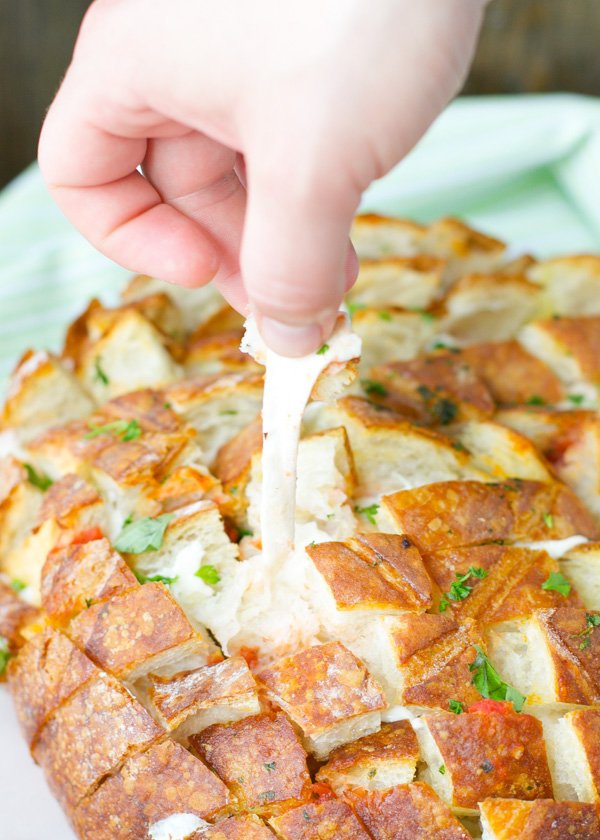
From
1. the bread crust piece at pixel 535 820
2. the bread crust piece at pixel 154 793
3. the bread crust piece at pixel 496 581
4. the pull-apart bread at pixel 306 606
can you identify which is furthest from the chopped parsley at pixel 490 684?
the bread crust piece at pixel 154 793

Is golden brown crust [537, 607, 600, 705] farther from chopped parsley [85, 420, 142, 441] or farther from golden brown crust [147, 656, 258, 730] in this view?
chopped parsley [85, 420, 142, 441]

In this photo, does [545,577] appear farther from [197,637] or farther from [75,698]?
[75,698]

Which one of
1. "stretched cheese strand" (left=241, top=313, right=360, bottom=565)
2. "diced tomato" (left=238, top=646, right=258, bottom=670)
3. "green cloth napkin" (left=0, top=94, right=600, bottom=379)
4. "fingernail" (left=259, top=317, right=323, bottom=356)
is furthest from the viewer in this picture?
"green cloth napkin" (left=0, top=94, right=600, bottom=379)

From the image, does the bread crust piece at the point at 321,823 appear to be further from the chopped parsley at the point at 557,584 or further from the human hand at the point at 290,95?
the human hand at the point at 290,95

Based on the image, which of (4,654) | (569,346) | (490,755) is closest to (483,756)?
(490,755)

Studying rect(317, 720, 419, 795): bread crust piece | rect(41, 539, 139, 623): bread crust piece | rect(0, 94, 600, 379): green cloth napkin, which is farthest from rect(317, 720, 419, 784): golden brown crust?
rect(0, 94, 600, 379): green cloth napkin

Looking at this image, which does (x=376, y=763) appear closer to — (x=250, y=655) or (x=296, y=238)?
(x=250, y=655)

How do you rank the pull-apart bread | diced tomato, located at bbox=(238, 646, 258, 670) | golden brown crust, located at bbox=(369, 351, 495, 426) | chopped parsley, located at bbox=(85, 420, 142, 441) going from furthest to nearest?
1. golden brown crust, located at bbox=(369, 351, 495, 426)
2. chopped parsley, located at bbox=(85, 420, 142, 441)
3. diced tomato, located at bbox=(238, 646, 258, 670)
4. the pull-apart bread
